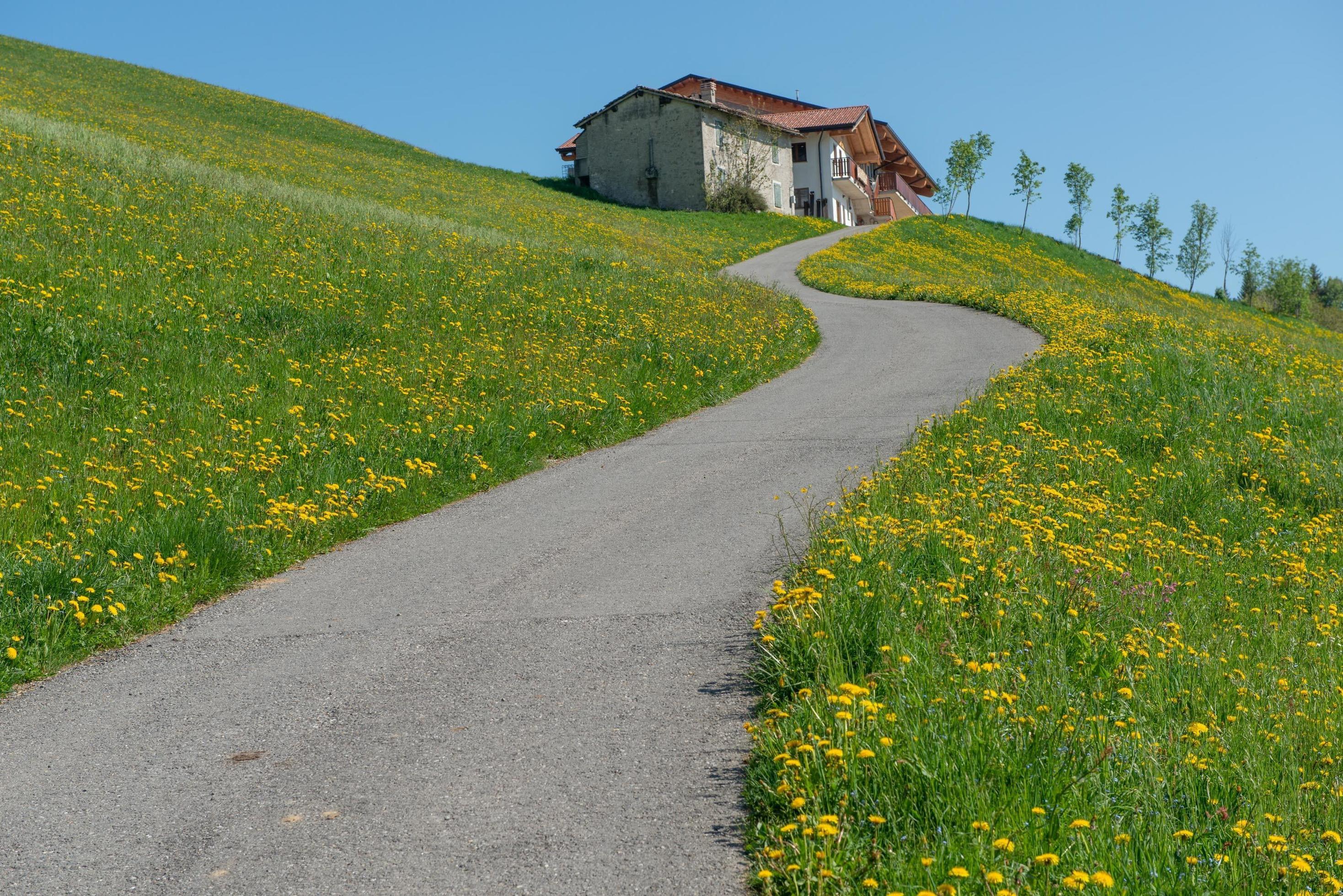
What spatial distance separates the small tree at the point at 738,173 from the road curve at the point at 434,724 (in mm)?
47670

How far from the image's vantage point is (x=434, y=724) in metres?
4.81

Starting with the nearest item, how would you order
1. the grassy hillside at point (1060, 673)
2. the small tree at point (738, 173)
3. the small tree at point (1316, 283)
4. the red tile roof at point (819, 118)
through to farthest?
1. the grassy hillside at point (1060, 673)
2. the small tree at point (738, 173)
3. the red tile roof at point (819, 118)
4. the small tree at point (1316, 283)

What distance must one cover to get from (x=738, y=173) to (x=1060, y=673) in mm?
53693

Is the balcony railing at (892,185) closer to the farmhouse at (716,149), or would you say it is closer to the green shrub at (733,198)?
the farmhouse at (716,149)

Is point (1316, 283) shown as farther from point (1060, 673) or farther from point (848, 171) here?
point (1060, 673)

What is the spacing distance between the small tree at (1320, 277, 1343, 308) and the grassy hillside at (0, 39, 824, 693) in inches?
6039

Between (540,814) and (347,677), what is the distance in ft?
6.72

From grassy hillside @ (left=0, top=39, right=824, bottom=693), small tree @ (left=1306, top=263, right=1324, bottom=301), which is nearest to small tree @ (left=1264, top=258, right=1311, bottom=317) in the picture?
small tree @ (left=1306, top=263, right=1324, bottom=301)

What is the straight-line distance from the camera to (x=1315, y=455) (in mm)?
10469

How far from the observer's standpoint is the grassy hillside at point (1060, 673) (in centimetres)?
339

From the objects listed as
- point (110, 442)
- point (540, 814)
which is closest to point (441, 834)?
point (540, 814)

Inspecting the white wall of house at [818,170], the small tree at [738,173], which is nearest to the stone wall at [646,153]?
the small tree at [738,173]

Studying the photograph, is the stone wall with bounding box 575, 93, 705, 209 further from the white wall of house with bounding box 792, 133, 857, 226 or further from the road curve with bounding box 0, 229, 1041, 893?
the road curve with bounding box 0, 229, 1041, 893

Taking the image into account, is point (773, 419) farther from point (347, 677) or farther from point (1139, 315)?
point (1139, 315)
